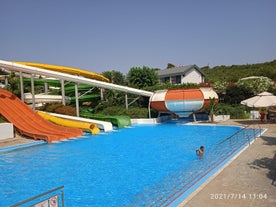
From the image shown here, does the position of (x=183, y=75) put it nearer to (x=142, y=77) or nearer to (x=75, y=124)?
(x=142, y=77)

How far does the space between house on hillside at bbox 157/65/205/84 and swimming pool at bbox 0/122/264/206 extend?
86.1ft

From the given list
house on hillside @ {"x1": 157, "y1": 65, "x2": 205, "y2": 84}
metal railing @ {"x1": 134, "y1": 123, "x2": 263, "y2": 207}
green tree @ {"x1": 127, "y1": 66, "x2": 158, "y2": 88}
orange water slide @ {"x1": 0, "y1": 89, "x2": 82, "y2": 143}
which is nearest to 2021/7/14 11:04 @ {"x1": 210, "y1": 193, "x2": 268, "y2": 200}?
metal railing @ {"x1": 134, "y1": 123, "x2": 263, "y2": 207}

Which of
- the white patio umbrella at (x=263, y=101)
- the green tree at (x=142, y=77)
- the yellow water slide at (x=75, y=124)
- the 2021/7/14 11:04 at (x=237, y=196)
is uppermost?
the green tree at (x=142, y=77)

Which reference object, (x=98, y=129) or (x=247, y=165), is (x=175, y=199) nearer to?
(x=247, y=165)

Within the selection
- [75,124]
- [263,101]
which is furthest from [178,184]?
[75,124]

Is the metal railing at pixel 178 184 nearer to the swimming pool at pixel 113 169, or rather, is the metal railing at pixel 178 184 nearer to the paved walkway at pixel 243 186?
the swimming pool at pixel 113 169

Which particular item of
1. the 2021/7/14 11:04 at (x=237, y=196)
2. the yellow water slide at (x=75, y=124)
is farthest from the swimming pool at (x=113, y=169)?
the yellow water slide at (x=75, y=124)

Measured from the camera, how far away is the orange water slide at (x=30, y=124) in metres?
16.9

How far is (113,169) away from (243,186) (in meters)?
5.16

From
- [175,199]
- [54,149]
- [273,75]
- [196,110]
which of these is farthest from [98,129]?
[273,75]

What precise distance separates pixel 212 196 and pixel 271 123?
14.7m

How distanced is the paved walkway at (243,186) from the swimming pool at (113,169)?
69cm

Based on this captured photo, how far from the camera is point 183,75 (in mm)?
41344

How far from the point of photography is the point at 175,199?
20.4 ft
